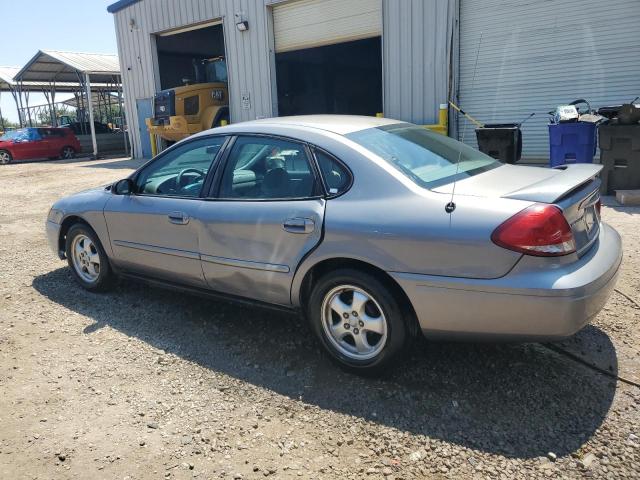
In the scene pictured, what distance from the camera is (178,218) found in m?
3.95

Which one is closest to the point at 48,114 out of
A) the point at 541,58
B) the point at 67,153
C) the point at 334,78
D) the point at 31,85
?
the point at 31,85

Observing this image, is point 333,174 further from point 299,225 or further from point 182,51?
point 182,51

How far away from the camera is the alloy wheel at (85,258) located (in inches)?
191

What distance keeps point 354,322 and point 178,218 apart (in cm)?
162

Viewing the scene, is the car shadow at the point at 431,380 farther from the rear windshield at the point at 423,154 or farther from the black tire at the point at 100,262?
the rear windshield at the point at 423,154

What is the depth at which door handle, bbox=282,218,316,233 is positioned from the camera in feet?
10.6

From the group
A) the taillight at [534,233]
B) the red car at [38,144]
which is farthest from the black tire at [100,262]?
the red car at [38,144]

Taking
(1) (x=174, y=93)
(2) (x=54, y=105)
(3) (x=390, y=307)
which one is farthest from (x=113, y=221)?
(2) (x=54, y=105)

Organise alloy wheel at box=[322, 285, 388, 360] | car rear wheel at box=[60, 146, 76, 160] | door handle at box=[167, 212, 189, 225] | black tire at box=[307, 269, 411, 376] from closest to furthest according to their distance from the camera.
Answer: black tire at box=[307, 269, 411, 376] < alloy wheel at box=[322, 285, 388, 360] < door handle at box=[167, 212, 189, 225] < car rear wheel at box=[60, 146, 76, 160]

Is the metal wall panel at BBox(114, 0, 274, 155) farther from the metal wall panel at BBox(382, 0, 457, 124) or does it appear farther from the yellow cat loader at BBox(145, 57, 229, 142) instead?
the metal wall panel at BBox(382, 0, 457, 124)

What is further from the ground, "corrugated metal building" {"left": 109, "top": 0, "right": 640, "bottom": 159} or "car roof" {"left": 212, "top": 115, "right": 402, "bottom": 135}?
"corrugated metal building" {"left": 109, "top": 0, "right": 640, "bottom": 159}

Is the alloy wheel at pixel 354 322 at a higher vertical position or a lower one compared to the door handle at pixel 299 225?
lower

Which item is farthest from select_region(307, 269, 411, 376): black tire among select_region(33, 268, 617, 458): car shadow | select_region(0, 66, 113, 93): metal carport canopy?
select_region(0, 66, 113, 93): metal carport canopy

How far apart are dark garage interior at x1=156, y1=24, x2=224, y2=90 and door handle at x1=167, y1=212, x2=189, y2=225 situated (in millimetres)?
15722
